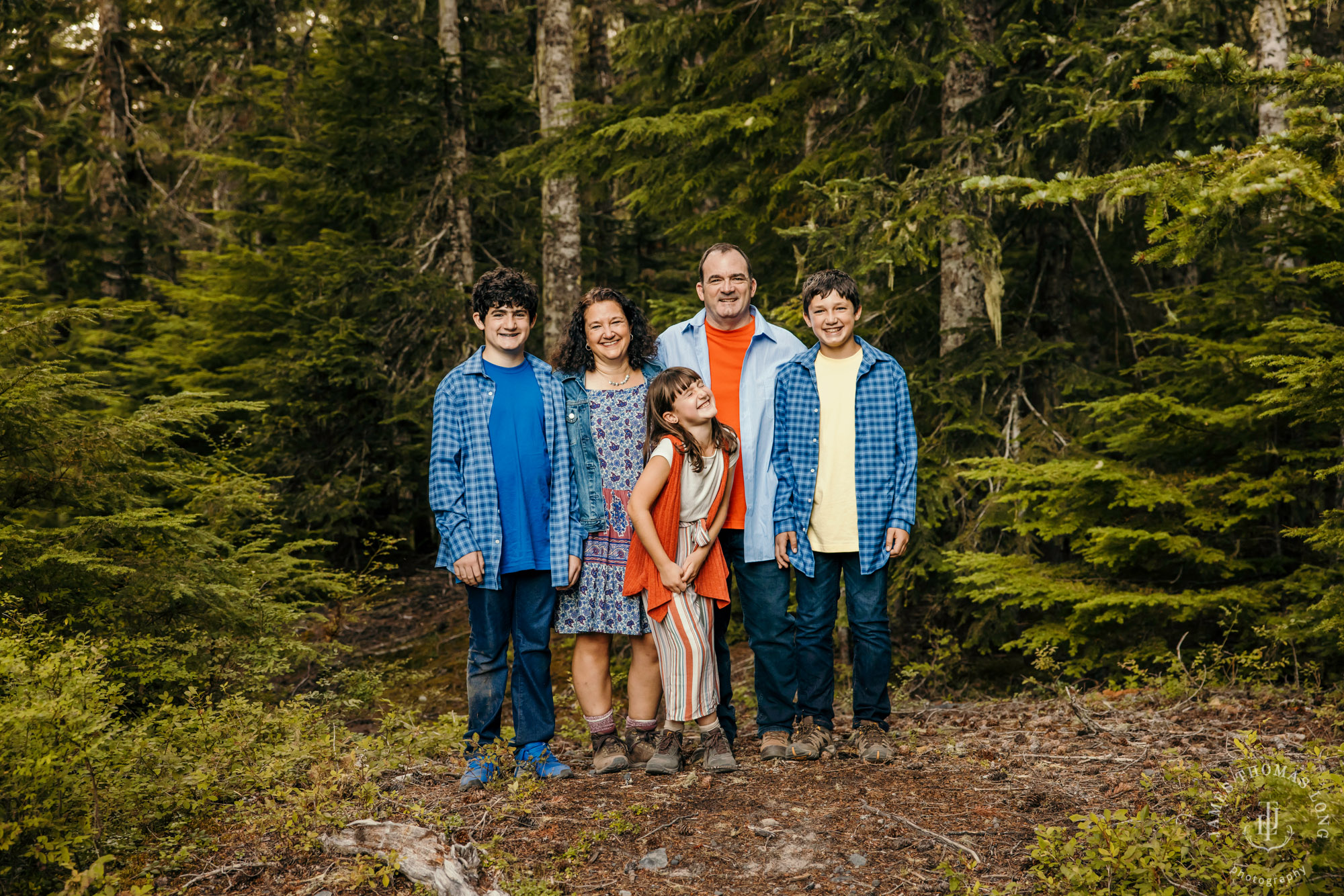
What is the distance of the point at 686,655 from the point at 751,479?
0.92 meters

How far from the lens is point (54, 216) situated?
50.4ft

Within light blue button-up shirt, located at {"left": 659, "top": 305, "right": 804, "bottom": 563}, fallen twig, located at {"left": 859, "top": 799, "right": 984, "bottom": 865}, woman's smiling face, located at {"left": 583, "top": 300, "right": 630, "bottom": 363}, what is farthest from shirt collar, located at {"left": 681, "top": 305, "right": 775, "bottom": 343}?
fallen twig, located at {"left": 859, "top": 799, "right": 984, "bottom": 865}

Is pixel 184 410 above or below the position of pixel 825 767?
above

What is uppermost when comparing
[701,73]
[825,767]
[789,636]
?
[701,73]

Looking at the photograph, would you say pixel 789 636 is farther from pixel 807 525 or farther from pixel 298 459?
pixel 298 459

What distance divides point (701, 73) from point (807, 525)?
248 inches

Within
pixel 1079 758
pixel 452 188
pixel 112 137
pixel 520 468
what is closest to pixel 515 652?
pixel 520 468

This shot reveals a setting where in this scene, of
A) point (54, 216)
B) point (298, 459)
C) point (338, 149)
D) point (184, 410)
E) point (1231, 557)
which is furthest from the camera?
point (54, 216)

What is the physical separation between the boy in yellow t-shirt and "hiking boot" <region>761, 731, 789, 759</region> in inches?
1.7

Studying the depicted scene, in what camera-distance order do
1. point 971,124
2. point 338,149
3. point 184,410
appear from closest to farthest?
point 184,410 < point 971,124 < point 338,149

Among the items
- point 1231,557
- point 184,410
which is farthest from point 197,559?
point 1231,557

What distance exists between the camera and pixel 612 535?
431 centimetres

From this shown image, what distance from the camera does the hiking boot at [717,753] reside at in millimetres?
4246

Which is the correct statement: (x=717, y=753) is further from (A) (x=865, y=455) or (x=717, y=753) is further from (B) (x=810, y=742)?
(A) (x=865, y=455)
